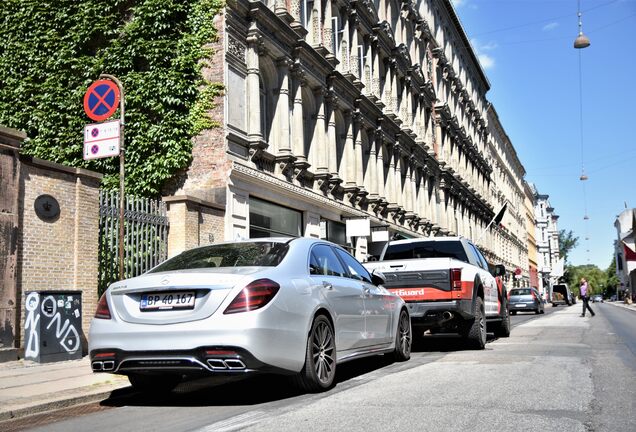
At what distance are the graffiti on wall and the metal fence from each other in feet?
6.81

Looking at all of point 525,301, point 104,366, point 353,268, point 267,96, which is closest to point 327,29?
point 267,96

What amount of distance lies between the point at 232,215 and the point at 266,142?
3.17 meters

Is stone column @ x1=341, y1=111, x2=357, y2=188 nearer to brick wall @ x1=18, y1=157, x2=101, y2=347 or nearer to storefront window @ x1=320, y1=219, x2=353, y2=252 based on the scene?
storefront window @ x1=320, y1=219, x2=353, y2=252

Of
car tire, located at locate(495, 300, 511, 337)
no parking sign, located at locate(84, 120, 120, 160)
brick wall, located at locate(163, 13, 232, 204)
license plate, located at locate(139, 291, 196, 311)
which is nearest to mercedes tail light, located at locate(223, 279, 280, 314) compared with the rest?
license plate, located at locate(139, 291, 196, 311)

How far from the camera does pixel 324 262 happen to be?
7.50m

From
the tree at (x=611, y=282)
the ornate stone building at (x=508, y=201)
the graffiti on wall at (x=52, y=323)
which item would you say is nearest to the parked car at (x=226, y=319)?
the graffiti on wall at (x=52, y=323)

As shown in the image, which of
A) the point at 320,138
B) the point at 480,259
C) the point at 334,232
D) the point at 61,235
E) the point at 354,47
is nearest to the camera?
the point at 61,235

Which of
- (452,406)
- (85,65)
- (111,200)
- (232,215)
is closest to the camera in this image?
(452,406)

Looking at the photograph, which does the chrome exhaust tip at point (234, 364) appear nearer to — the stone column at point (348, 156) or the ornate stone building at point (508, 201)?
the stone column at point (348, 156)

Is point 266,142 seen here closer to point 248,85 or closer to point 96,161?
point 248,85

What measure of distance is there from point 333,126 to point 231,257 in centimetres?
1775

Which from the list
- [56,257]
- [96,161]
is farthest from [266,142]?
[56,257]

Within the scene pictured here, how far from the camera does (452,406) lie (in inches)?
224

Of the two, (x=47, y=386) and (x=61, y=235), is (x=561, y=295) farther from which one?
(x=47, y=386)
